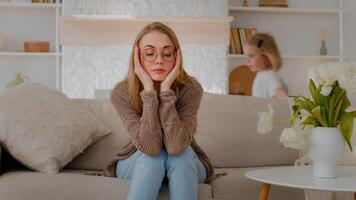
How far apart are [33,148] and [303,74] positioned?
4242 mm

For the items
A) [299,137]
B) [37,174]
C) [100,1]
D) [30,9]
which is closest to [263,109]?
[299,137]

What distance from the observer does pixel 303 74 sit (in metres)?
6.45

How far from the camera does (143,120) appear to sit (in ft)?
8.14

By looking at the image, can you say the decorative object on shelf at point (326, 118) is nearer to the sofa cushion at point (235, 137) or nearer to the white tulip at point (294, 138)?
the white tulip at point (294, 138)

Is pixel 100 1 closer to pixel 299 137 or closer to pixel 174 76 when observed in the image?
pixel 174 76

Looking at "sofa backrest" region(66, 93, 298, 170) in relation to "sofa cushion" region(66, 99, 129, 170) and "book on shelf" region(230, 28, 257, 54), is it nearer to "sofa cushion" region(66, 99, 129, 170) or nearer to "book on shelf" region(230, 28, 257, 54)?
"sofa cushion" region(66, 99, 129, 170)

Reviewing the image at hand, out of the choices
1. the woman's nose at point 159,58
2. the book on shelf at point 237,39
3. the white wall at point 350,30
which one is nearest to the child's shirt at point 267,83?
the book on shelf at point 237,39

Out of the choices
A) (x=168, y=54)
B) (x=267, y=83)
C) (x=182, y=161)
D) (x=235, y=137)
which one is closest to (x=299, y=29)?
(x=267, y=83)

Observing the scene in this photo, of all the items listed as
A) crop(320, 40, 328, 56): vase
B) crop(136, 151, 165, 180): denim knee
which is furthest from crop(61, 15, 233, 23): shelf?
crop(136, 151, 165, 180): denim knee

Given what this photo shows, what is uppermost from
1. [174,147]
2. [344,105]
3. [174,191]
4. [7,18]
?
[7,18]

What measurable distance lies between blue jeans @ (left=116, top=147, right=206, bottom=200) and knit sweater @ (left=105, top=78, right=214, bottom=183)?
3 cm

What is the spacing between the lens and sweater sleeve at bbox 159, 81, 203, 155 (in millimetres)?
2393

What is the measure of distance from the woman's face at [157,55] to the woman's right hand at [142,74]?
0.08 ft

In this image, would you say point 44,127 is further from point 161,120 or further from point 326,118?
point 326,118
